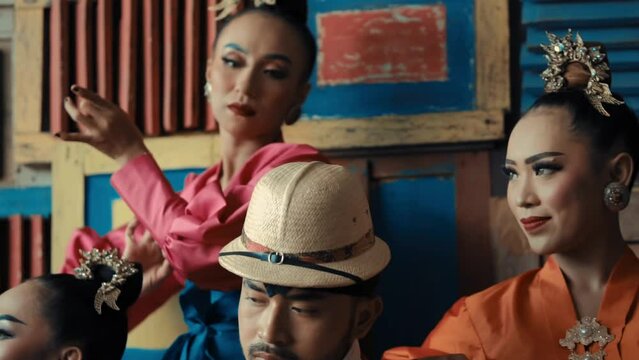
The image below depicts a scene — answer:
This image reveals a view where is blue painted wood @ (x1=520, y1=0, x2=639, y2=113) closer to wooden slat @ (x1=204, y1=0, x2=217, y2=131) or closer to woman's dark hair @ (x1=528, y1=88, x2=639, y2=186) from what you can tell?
woman's dark hair @ (x1=528, y1=88, x2=639, y2=186)

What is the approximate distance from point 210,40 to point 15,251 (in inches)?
25.4

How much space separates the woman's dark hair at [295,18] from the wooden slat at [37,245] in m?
0.62

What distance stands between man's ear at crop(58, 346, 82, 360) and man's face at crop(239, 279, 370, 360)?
0.35m

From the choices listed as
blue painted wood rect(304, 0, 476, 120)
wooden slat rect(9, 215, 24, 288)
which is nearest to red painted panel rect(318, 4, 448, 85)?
blue painted wood rect(304, 0, 476, 120)

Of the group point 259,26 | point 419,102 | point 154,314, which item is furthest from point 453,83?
point 154,314

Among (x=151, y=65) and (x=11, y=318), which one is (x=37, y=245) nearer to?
(x=151, y=65)

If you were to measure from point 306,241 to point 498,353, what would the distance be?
43 centimetres

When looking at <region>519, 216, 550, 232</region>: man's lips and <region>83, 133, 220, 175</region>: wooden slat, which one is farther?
<region>83, 133, 220, 175</region>: wooden slat

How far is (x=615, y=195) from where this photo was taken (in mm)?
1833

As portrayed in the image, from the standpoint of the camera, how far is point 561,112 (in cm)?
185

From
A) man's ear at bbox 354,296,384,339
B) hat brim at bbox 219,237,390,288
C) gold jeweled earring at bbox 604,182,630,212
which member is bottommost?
man's ear at bbox 354,296,384,339

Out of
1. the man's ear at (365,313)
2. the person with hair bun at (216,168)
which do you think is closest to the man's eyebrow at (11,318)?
the person with hair bun at (216,168)

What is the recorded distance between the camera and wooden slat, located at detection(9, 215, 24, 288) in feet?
8.48

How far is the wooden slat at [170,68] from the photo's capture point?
2547 mm
